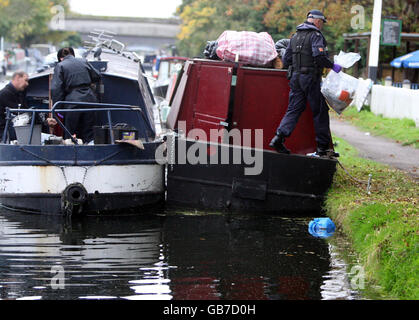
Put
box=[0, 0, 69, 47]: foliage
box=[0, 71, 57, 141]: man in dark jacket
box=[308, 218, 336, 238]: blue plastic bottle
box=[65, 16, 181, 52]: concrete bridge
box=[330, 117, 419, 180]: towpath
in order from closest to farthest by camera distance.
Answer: box=[308, 218, 336, 238]: blue plastic bottle → box=[0, 71, 57, 141]: man in dark jacket → box=[330, 117, 419, 180]: towpath → box=[0, 0, 69, 47]: foliage → box=[65, 16, 181, 52]: concrete bridge

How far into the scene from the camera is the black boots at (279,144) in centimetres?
1026

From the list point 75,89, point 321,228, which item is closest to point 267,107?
point 321,228

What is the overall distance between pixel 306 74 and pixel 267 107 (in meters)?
0.97

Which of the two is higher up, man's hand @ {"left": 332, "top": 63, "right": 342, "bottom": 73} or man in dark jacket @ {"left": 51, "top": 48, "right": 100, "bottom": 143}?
man's hand @ {"left": 332, "top": 63, "right": 342, "bottom": 73}

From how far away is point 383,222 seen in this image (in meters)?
8.34

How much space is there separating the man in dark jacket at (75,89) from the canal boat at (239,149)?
52.3 inches

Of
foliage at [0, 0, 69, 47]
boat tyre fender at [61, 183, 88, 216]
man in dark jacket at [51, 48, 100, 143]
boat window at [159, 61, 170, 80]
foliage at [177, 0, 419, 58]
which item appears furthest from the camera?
foliage at [0, 0, 69, 47]

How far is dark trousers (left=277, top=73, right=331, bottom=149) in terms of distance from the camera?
10188 millimetres

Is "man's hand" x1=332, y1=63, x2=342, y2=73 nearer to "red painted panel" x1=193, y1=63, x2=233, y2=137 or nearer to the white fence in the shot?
"red painted panel" x1=193, y1=63, x2=233, y2=137

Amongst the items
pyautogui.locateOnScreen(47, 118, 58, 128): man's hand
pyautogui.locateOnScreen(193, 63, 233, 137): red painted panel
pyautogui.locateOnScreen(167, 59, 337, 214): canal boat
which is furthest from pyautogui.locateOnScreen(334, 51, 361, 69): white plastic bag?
pyautogui.locateOnScreen(47, 118, 58, 128): man's hand

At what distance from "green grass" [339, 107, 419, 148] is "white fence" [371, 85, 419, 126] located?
0.23 m

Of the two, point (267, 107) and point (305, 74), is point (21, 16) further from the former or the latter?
point (305, 74)

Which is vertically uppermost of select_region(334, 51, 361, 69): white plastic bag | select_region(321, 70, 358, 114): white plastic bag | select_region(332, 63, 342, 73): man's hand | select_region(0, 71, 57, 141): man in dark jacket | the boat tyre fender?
select_region(334, 51, 361, 69): white plastic bag
